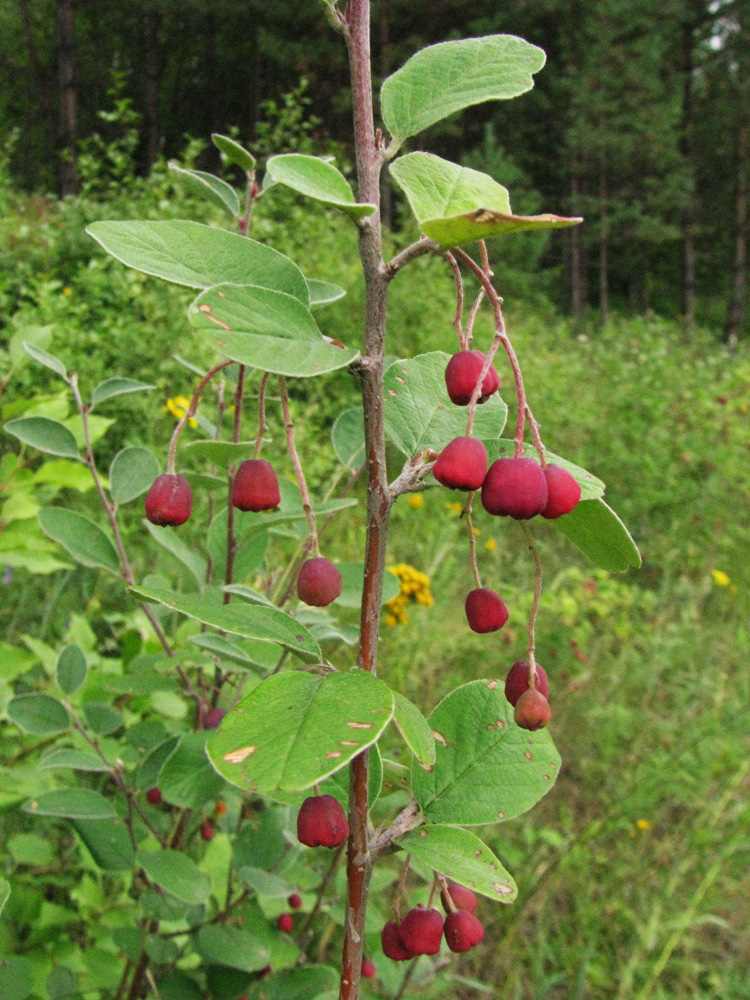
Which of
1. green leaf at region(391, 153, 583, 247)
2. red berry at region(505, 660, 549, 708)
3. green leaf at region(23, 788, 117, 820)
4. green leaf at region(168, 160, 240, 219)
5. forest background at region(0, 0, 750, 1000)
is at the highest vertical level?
green leaf at region(391, 153, 583, 247)

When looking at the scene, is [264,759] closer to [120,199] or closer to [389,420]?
[389,420]

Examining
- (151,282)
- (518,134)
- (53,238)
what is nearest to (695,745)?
(151,282)

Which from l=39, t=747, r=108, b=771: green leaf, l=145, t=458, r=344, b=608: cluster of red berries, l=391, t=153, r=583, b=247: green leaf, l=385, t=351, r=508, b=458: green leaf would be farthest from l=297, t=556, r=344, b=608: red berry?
l=39, t=747, r=108, b=771: green leaf

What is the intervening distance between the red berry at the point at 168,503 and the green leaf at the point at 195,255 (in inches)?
5.5

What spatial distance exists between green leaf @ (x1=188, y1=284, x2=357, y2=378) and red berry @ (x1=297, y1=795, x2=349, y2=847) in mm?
252

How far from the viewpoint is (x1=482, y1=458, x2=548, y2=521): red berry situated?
16.0 inches

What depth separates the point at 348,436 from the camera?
2.96ft

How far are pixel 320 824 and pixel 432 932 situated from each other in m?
0.15

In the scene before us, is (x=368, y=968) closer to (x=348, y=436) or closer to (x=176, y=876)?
(x=176, y=876)

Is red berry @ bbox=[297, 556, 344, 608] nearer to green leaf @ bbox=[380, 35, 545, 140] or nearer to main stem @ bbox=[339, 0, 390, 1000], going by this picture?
main stem @ bbox=[339, 0, 390, 1000]

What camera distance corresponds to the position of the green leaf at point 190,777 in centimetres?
75

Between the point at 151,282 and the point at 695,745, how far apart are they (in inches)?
121

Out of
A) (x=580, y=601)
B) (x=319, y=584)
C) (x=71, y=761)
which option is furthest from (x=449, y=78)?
(x=580, y=601)

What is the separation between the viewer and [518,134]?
16.4m
